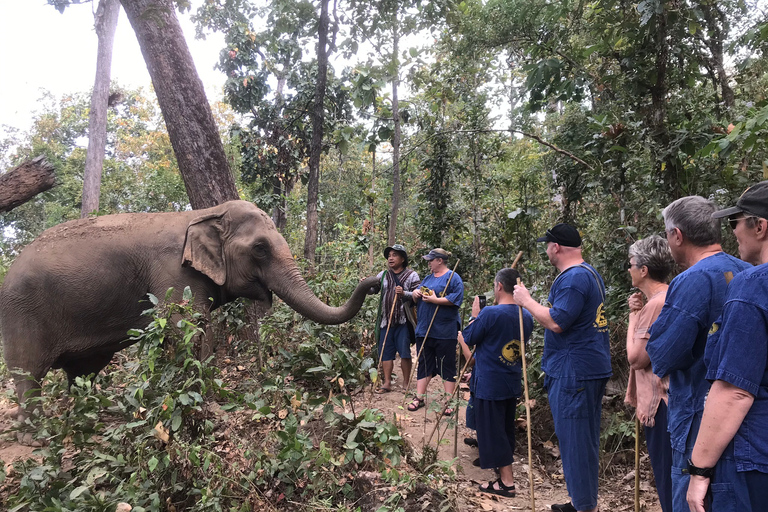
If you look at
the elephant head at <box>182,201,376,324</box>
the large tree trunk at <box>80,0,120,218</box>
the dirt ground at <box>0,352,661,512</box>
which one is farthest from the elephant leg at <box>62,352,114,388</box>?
the large tree trunk at <box>80,0,120,218</box>

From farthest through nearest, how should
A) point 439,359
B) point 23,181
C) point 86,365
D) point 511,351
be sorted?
point 439,359 < point 23,181 < point 86,365 < point 511,351

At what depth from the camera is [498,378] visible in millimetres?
4348

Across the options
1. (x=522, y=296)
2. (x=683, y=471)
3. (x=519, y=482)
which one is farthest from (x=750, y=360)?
(x=519, y=482)

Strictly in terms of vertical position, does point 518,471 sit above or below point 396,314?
below

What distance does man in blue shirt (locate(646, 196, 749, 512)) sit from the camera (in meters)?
2.10

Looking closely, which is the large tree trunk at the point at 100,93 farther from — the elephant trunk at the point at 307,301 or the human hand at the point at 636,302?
the human hand at the point at 636,302

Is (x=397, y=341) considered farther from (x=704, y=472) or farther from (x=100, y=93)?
(x=100, y=93)

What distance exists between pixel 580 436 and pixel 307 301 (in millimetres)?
2592

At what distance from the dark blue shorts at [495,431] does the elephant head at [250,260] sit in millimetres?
1469

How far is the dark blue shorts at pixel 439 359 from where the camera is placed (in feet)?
19.1

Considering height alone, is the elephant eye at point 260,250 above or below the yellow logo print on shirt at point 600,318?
above

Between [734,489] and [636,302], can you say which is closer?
[734,489]

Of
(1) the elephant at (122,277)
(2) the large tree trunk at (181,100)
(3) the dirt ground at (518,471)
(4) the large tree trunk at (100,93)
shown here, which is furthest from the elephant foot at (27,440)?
(4) the large tree trunk at (100,93)

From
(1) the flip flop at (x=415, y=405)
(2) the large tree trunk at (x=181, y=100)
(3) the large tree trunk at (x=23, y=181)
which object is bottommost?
(1) the flip flop at (x=415, y=405)
